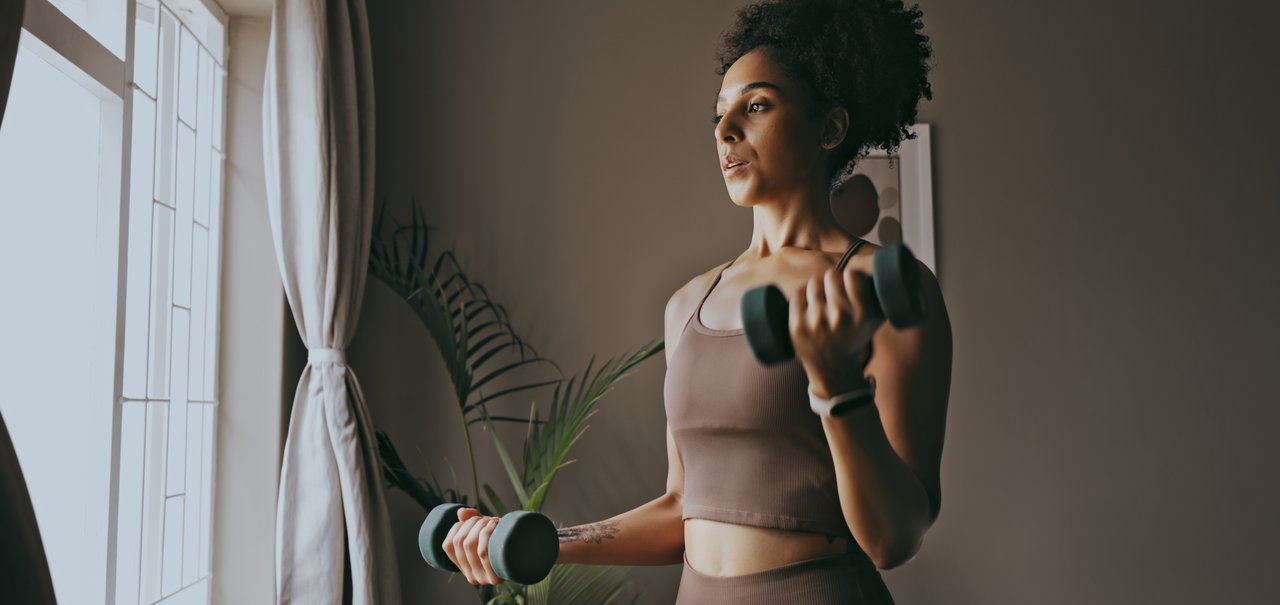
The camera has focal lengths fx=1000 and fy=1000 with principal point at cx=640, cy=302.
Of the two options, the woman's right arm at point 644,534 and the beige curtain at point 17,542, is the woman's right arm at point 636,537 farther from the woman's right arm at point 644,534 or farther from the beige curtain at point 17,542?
the beige curtain at point 17,542

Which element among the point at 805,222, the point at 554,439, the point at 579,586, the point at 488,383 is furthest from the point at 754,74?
the point at 488,383

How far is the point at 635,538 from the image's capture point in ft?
3.84

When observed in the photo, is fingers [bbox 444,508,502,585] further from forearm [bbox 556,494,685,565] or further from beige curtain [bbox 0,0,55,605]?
beige curtain [bbox 0,0,55,605]

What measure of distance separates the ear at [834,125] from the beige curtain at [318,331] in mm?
1543

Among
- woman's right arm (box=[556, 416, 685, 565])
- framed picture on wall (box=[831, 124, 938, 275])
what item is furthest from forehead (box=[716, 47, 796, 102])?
framed picture on wall (box=[831, 124, 938, 275])

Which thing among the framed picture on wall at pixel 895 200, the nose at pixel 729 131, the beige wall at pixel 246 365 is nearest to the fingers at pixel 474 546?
the nose at pixel 729 131

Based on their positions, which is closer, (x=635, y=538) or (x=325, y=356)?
(x=635, y=538)

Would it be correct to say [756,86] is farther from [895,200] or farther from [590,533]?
[895,200]

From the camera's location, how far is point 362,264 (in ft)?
8.28

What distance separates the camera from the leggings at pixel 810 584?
38.0 inches

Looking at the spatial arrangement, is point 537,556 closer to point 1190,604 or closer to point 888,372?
point 888,372

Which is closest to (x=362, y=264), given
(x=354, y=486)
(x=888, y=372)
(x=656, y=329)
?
(x=354, y=486)

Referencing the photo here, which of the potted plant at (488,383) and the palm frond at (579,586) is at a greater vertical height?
the potted plant at (488,383)

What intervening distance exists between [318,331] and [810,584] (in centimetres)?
170
